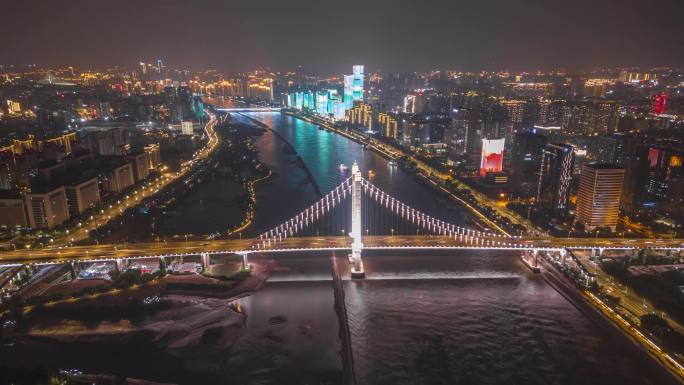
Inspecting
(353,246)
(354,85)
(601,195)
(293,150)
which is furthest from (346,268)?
Result: (354,85)

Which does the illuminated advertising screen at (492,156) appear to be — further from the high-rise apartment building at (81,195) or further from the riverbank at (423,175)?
the high-rise apartment building at (81,195)

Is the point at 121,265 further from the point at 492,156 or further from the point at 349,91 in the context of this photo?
the point at 349,91

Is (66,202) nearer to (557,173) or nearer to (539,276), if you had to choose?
(539,276)

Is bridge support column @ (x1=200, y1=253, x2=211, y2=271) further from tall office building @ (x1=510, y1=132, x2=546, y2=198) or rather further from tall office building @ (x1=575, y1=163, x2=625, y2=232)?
tall office building @ (x1=510, y1=132, x2=546, y2=198)

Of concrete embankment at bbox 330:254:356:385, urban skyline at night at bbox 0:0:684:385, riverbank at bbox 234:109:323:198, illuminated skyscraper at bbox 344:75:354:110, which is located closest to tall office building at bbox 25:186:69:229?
urban skyline at night at bbox 0:0:684:385

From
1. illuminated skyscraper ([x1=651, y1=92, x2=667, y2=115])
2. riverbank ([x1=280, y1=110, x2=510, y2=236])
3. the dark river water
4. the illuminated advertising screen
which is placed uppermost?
illuminated skyscraper ([x1=651, y1=92, x2=667, y2=115])
